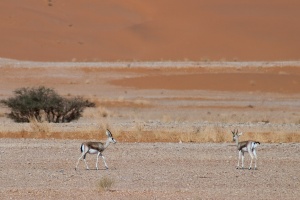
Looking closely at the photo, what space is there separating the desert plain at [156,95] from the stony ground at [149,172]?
0.03m

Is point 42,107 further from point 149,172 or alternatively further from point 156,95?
point 156,95

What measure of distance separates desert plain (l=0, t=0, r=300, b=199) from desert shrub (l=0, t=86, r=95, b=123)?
815 millimetres

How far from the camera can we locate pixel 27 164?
21.0 meters

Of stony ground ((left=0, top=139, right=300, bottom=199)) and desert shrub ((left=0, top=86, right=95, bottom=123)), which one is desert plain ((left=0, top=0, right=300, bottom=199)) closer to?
stony ground ((left=0, top=139, right=300, bottom=199))

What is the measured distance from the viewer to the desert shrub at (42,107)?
34.8m
